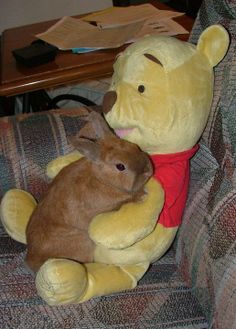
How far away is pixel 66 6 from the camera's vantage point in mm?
2402

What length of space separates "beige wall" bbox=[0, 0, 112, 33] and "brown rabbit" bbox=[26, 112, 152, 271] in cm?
167

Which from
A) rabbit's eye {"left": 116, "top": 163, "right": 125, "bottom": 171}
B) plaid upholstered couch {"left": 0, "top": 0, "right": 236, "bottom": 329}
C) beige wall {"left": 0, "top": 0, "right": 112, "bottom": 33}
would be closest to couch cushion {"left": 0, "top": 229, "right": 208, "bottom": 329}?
plaid upholstered couch {"left": 0, "top": 0, "right": 236, "bottom": 329}

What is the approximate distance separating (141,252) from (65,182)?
0.19 metres

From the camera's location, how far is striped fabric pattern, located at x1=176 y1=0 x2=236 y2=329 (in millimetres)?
813

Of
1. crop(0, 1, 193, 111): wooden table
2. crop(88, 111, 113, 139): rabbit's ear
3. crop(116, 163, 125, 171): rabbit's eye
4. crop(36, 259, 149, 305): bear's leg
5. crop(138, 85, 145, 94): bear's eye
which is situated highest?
crop(138, 85, 145, 94): bear's eye

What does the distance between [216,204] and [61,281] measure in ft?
0.99

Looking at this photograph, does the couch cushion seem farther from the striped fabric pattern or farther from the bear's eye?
the bear's eye

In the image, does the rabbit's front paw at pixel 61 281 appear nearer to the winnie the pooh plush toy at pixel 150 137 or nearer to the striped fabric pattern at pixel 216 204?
the winnie the pooh plush toy at pixel 150 137

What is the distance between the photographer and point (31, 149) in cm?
108

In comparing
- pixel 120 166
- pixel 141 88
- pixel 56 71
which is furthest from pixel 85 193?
pixel 56 71

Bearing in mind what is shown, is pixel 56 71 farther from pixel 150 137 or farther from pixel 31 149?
pixel 150 137

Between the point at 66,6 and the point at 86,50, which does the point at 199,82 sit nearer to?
the point at 86,50

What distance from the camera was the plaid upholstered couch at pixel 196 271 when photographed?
2.73ft

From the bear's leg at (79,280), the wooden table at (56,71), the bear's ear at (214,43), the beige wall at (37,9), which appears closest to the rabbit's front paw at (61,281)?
the bear's leg at (79,280)
